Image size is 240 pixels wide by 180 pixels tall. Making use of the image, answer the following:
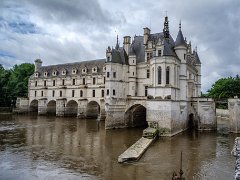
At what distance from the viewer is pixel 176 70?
30391mm

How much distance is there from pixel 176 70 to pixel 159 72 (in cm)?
244

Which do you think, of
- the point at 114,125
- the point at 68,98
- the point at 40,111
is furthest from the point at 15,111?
the point at 114,125

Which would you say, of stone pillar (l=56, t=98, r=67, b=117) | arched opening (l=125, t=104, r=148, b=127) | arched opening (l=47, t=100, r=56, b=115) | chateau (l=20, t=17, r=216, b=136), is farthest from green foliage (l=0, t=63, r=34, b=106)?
arched opening (l=125, t=104, r=148, b=127)

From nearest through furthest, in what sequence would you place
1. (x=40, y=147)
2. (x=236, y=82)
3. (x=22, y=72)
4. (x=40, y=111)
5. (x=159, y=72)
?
(x=40, y=147) < (x=159, y=72) < (x=236, y=82) < (x=40, y=111) < (x=22, y=72)

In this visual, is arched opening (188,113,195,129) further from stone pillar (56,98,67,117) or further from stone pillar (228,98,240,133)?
stone pillar (56,98,67,117)

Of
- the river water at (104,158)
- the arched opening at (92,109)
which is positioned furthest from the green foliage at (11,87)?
the river water at (104,158)

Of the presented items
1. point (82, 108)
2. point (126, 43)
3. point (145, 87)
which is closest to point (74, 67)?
point (82, 108)

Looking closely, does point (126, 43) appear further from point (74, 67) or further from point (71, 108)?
point (71, 108)

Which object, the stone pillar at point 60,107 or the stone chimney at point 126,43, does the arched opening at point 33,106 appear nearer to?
the stone pillar at point 60,107

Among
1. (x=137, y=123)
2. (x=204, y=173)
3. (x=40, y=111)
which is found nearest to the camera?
(x=204, y=173)

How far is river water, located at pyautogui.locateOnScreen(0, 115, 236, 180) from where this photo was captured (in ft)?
47.7

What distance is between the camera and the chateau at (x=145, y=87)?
2911 cm

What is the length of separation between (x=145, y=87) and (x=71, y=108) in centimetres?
2271

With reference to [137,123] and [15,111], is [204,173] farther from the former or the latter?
[15,111]
